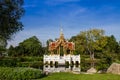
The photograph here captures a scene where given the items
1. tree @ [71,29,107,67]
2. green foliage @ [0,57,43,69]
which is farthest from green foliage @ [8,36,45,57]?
green foliage @ [0,57,43,69]

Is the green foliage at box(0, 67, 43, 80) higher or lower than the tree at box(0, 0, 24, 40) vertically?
lower

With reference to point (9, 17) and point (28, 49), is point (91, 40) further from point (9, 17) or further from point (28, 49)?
point (9, 17)

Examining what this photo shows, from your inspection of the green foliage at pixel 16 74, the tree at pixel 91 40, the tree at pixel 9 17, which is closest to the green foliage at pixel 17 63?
the tree at pixel 9 17

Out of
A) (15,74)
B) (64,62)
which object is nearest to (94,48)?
(64,62)

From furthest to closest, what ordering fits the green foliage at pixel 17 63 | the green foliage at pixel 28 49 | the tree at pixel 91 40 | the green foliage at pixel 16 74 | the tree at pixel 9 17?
the green foliage at pixel 28 49
the tree at pixel 91 40
the green foliage at pixel 17 63
the tree at pixel 9 17
the green foliage at pixel 16 74

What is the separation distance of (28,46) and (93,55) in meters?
25.6

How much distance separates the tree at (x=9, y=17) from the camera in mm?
24281

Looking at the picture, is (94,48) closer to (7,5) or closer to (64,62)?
(64,62)

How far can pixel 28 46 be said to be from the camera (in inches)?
3573

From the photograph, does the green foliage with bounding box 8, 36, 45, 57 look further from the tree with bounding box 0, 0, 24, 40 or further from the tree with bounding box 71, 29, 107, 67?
the tree with bounding box 0, 0, 24, 40

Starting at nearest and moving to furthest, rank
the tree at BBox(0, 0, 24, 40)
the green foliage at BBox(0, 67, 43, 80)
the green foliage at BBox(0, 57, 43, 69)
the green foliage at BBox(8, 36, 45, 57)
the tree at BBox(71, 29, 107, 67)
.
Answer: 1. the green foliage at BBox(0, 67, 43, 80)
2. the tree at BBox(0, 0, 24, 40)
3. the green foliage at BBox(0, 57, 43, 69)
4. the tree at BBox(71, 29, 107, 67)
5. the green foliage at BBox(8, 36, 45, 57)

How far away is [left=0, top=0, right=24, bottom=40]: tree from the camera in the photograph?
24281 mm

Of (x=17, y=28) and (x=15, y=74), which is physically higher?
(x=17, y=28)

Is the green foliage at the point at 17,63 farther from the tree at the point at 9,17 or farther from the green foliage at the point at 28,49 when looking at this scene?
the green foliage at the point at 28,49
